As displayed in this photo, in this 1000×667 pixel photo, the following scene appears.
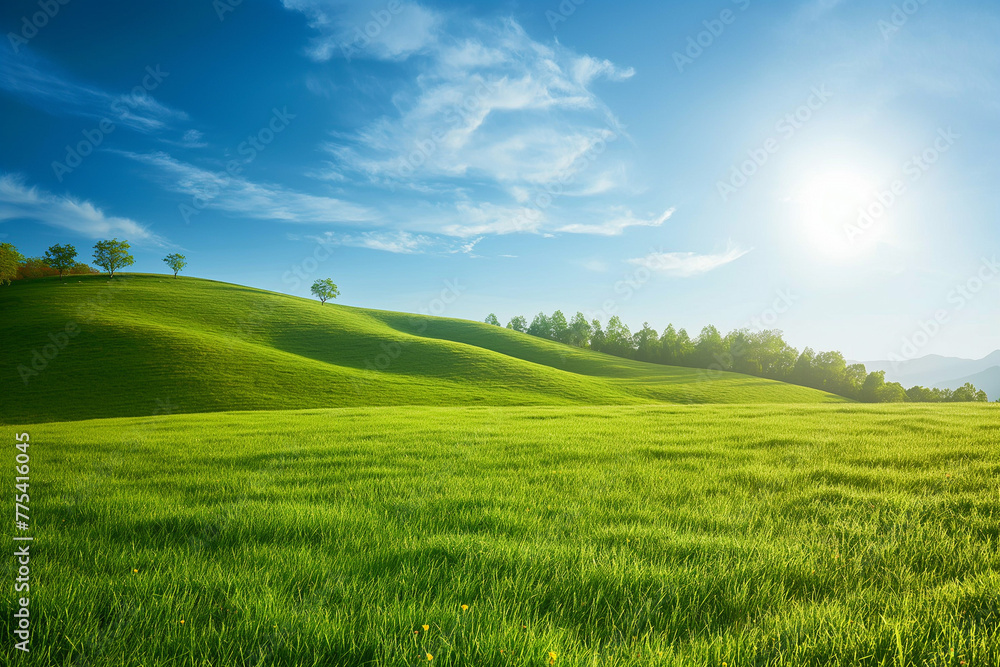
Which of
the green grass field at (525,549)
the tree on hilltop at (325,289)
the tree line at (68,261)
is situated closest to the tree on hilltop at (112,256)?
the tree line at (68,261)

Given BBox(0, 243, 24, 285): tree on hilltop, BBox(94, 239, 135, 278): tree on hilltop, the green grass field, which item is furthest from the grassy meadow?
BBox(94, 239, 135, 278): tree on hilltop

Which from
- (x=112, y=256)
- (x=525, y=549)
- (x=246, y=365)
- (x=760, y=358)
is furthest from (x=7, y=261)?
(x=760, y=358)

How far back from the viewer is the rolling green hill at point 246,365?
121 feet

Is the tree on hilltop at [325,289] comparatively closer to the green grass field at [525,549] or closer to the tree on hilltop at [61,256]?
the tree on hilltop at [61,256]

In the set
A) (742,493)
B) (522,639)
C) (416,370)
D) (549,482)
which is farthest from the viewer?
(416,370)

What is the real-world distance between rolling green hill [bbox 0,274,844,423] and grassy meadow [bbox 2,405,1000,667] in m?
35.6

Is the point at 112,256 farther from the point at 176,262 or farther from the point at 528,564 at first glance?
the point at 528,564

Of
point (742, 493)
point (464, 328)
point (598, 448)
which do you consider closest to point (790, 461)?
point (742, 493)

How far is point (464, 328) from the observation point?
90.6 m

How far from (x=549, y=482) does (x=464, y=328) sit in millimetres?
85159

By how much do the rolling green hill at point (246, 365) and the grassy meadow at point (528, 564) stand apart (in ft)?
117

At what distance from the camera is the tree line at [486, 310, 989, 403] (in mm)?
76562

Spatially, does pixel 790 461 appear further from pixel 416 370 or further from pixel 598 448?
pixel 416 370

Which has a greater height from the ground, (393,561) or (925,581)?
(925,581)
